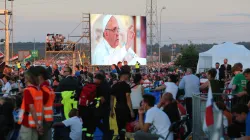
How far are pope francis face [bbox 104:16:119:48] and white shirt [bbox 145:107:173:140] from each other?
1512 inches

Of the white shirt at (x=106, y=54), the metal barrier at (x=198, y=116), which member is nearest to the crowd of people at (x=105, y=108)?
the metal barrier at (x=198, y=116)

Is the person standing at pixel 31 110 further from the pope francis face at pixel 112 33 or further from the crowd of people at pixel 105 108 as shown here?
the pope francis face at pixel 112 33

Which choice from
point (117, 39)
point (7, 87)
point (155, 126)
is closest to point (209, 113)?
point (155, 126)

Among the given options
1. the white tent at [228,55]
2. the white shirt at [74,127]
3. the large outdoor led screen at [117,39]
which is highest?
the large outdoor led screen at [117,39]

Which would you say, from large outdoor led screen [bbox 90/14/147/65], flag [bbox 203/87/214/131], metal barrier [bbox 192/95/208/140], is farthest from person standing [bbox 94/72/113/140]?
large outdoor led screen [bbox 90/14/147/65]

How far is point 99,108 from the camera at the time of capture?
12305mm

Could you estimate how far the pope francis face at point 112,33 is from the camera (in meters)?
48.4

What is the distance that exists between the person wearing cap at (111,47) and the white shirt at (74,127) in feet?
115

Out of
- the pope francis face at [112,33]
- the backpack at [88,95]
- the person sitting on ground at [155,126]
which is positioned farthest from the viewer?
the pope francis face at [112,33]

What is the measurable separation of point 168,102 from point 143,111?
739 millimetres

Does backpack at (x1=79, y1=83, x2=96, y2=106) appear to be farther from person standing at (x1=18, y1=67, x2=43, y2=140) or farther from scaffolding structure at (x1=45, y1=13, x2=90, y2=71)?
scaffolding structure at (x1=45, y1=13, x2=90, y2=71)

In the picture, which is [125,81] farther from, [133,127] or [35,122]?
[35,122]

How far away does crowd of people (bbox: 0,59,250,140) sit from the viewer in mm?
8477

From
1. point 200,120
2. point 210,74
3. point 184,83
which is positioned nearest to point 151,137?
point 200,120
